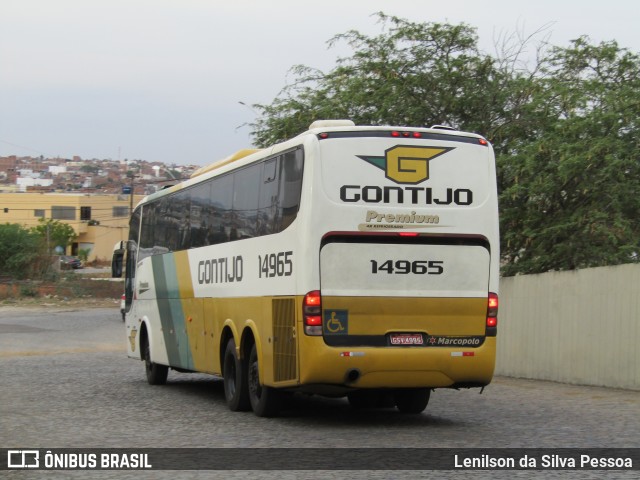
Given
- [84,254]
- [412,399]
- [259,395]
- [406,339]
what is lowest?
[412,399]

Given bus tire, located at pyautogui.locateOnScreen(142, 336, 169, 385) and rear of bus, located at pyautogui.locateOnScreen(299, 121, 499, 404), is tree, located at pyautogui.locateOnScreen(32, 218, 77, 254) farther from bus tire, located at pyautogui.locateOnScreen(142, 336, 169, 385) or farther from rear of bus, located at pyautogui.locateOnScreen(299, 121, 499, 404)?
rear of bus, located at pyautogui.locateOnScreen(299, 121, 499, 404)

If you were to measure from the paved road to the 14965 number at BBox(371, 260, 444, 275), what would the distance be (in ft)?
5.79

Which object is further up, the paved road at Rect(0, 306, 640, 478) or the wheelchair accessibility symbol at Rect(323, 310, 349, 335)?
the wheelchair accessibility symbol at Rect(323, 310, 349, 335)

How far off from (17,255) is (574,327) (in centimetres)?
6393

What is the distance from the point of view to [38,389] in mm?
19281

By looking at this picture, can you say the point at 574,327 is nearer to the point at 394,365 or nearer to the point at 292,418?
the point at 292,418

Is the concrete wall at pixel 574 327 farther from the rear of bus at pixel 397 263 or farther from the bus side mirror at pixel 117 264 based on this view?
the bus side mirror at pixel 117 264

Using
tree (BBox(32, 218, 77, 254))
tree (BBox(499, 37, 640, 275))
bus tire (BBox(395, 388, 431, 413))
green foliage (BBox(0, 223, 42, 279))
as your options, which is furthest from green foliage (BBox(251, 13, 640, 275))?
tree (BBox(32, 218, 77, 254))

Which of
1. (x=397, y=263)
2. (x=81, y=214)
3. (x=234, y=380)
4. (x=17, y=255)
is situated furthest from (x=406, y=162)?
(x=81, y=214)

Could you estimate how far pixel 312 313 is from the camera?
506 inches

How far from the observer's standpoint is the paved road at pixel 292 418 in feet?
38.7

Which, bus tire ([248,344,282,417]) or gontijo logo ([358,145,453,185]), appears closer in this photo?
gontijo logo ([358,145,453,185])

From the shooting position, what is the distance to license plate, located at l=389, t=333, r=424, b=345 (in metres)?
13.1

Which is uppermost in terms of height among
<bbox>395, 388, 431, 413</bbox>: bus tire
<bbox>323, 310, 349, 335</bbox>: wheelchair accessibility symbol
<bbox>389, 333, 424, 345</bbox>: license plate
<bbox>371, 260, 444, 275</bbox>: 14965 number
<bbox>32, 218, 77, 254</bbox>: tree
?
<bbox>32, 218, 77, 254</bbox>: tree
